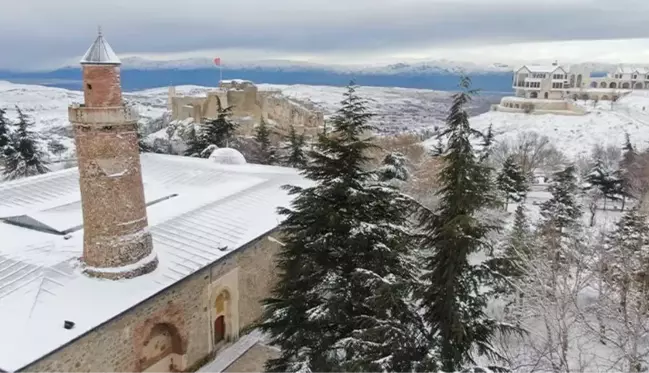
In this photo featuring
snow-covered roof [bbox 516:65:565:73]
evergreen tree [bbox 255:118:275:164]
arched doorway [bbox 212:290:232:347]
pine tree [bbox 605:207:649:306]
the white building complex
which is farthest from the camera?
snow-covered roof [bbox 516:65:565:73]

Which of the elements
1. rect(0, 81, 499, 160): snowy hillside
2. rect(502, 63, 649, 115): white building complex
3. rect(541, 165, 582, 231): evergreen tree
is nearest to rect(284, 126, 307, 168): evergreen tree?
rect(541, 165, 582, 231): evergreen tree

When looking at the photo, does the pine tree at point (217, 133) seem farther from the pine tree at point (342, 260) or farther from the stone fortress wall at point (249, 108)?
the pine tree at point (342, 260)

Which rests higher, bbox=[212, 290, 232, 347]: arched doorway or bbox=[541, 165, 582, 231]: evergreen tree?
bbox=[541, 165, 582, 231]: evergreen tree

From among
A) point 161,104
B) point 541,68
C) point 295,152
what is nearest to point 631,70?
point 541,68

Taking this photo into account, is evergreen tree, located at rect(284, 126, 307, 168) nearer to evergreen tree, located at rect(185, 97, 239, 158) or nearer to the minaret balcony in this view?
evergreen tree, located at rect(185, 97, 239, 158)

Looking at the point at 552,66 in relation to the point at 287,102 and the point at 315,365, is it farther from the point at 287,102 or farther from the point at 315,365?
the point at 315,365

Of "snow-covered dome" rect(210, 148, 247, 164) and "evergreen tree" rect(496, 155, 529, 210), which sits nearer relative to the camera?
"snow-covered dome" rect(210, 148, 247, 164)

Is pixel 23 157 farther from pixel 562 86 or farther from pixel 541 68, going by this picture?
pixel 562 86
